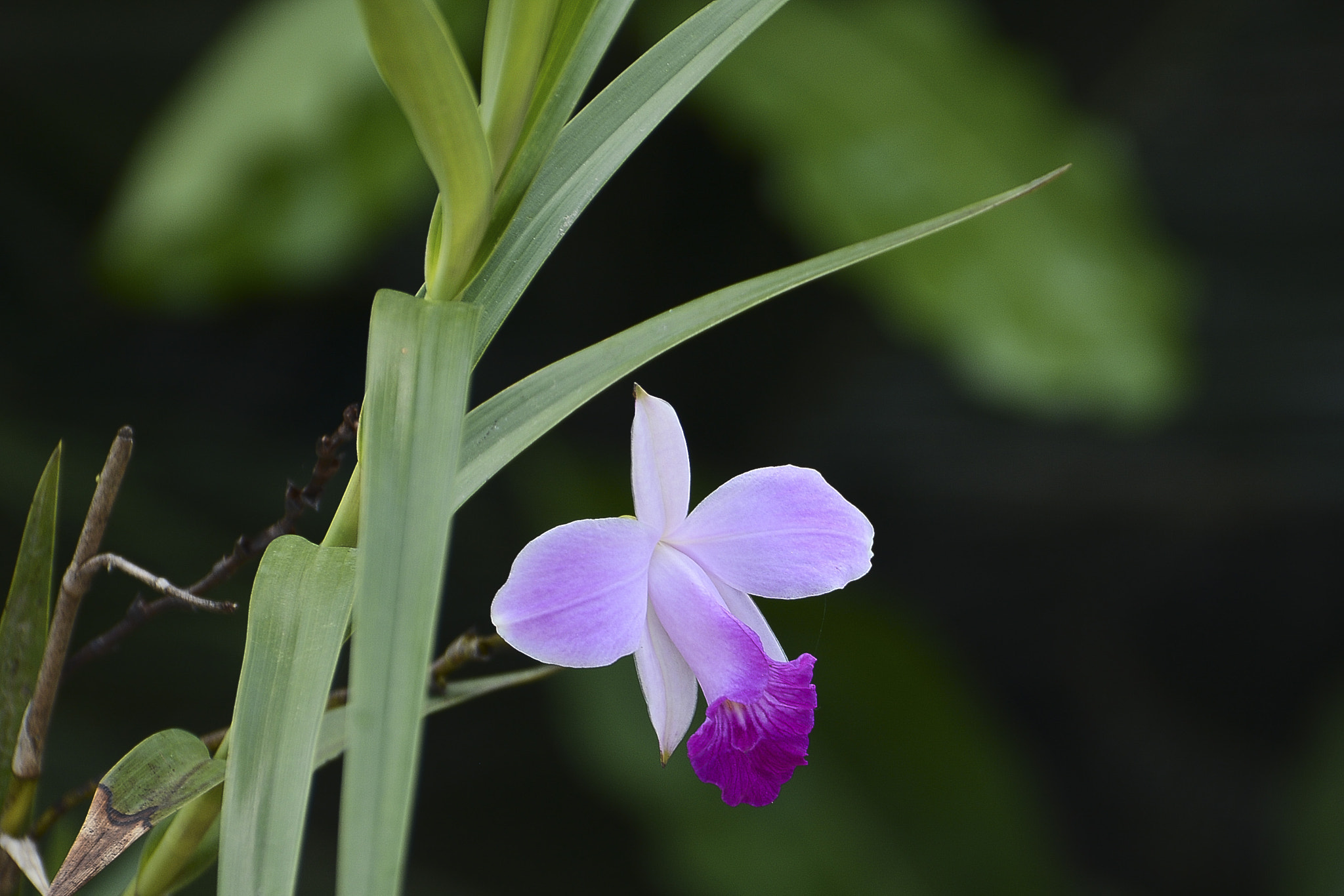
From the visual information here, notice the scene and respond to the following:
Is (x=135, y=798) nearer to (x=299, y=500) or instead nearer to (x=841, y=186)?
(x=299, y=500)

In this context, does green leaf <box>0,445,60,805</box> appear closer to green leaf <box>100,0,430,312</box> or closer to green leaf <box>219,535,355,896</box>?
green leaf <box>219,535,355,896</box>

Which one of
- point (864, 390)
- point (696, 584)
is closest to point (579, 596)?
point (696, 584)

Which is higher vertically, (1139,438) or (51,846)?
(1139,438)

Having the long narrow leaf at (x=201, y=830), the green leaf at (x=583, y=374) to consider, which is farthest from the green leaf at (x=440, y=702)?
the green leaf at (x=583, y=374)

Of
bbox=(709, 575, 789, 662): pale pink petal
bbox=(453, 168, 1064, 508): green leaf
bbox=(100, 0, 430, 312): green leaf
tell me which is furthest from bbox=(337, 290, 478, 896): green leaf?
bbox=(100, 0, 430, 312): green leaf

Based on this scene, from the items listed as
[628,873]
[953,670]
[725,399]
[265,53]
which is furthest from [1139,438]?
[265,53]

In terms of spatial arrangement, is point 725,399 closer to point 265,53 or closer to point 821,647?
point 821,647
